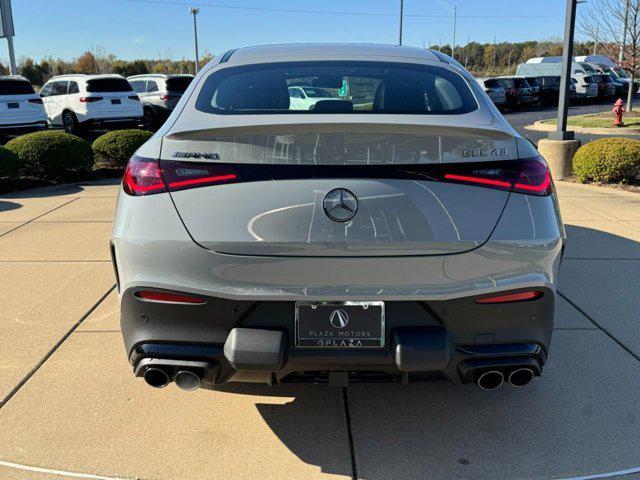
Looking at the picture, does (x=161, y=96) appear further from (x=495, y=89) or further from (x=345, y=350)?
(x=345, y=350)

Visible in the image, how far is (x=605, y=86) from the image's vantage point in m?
34.2

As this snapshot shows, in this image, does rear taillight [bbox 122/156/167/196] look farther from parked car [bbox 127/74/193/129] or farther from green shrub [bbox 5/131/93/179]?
parked car [bbox 127/74/193/129]

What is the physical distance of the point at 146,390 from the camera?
10.7 ft

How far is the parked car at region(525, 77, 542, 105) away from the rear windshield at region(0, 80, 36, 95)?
75.2ft

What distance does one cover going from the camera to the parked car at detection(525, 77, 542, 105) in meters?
30.0

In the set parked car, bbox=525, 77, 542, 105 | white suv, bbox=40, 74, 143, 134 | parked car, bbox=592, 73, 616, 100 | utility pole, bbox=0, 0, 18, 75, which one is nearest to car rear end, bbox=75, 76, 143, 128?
white suv, bbox=40, 74, 143, 134

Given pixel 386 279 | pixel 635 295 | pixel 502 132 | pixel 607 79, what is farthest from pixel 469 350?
pixel 607 79

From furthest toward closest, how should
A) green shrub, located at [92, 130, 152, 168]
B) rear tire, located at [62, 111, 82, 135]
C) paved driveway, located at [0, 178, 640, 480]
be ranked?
1. rear tire, located at [62, 111, 82, 135]
2. green shrub, located at [92, 130, 152, 168]
3. paved driveway, located at [0, 178, 640, 480]

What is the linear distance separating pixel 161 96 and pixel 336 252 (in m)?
18.5

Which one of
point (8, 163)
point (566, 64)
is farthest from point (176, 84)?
point (566, 64)

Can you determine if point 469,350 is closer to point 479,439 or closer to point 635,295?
point 479,439

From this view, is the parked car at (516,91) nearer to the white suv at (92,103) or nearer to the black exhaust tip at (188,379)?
the white suv at (92,103)

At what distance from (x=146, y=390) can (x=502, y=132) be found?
2.19 metres

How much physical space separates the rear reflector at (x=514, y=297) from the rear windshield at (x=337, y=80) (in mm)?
928
